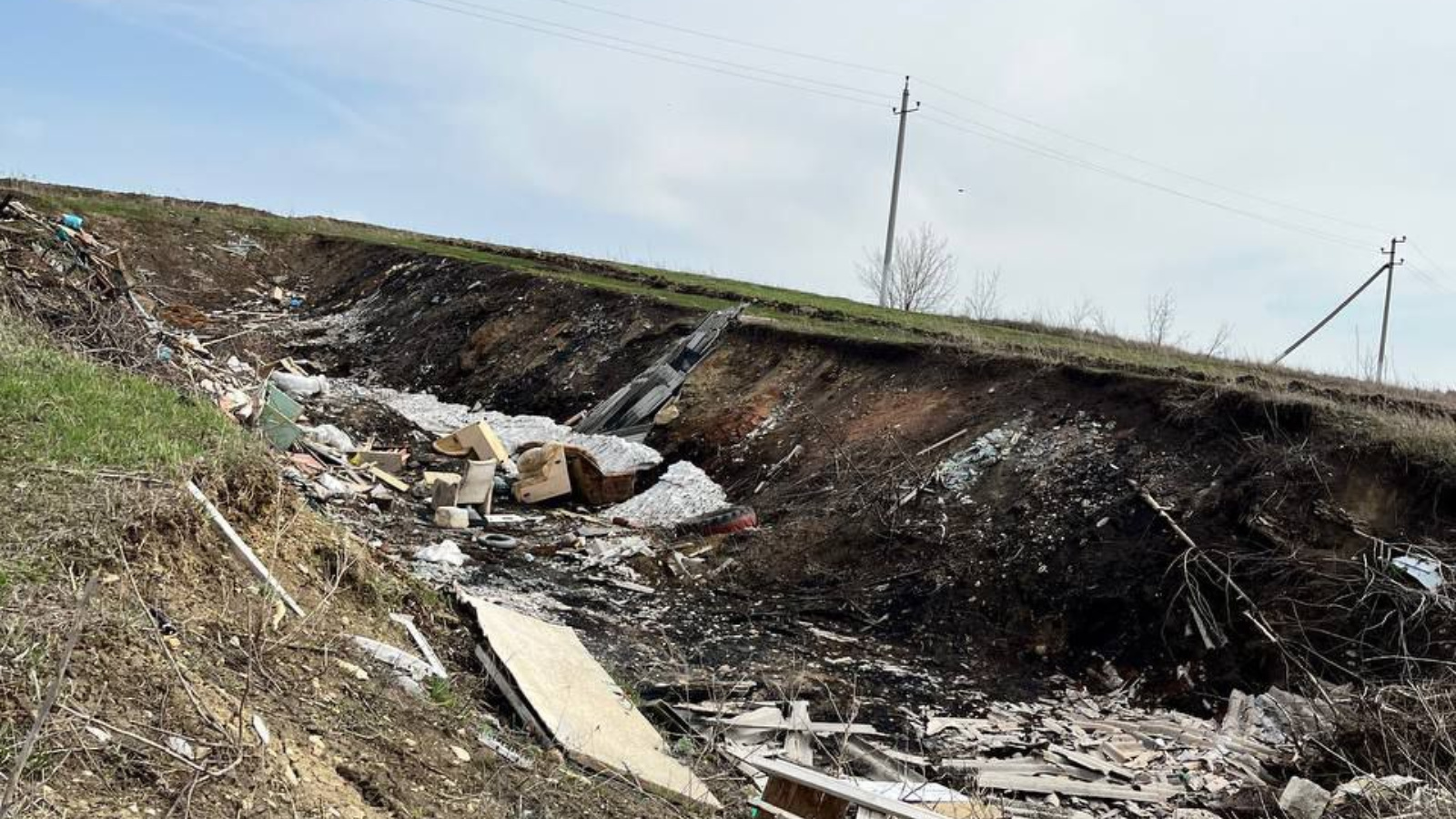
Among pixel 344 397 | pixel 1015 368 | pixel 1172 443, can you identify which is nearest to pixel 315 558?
pixel 1172 443

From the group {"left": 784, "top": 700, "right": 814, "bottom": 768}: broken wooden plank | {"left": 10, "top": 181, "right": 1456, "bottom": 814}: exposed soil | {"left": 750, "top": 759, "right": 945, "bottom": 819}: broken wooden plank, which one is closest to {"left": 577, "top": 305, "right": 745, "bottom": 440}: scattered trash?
{"left": 10, "top": 181, "right": 1456, "bottom": 814}: exposed soil

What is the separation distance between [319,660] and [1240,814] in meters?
4.42

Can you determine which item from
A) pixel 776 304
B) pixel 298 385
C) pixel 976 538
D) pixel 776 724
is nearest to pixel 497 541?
pixel 976 538

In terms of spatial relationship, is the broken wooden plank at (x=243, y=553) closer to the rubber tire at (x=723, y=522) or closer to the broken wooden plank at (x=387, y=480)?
the rubber tire at (x=723, y=522)

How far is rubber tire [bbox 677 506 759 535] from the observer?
9891 mm

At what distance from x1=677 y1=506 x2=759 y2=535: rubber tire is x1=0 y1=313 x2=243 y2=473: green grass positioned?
467 centimetres

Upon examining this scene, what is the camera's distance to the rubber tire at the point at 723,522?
9891 millimetres

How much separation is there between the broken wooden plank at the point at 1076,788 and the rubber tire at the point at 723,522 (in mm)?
4427

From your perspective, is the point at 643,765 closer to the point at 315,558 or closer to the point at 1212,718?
the point at 315,558

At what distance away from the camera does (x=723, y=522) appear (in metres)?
9.95

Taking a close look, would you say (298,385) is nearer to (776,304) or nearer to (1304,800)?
(776,304)

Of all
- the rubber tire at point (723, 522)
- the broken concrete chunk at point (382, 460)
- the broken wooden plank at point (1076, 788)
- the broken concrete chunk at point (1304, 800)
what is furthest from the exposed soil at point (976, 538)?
the broken concrete chunk at point (1304, 800)

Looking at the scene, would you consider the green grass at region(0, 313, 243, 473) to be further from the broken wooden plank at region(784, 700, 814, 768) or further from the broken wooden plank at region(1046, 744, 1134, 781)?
the broken wooden plank at region(1046, 744, 1134, 781)

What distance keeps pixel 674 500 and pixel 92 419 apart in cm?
612
